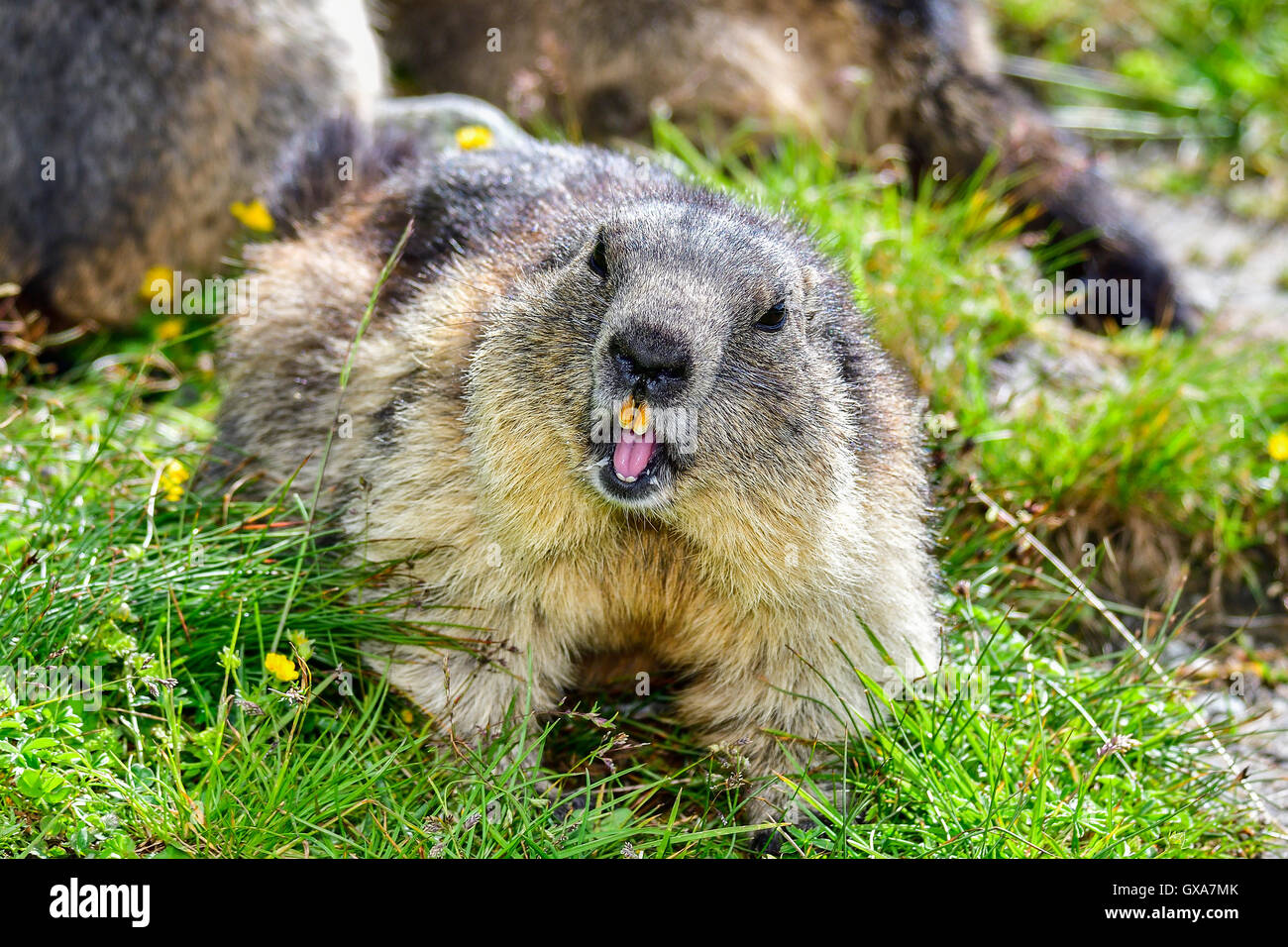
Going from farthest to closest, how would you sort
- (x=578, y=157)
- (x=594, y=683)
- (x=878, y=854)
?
(x=578, y=157), (x=594, y=683), (x=878, y=854)

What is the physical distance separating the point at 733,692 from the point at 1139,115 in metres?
6.61

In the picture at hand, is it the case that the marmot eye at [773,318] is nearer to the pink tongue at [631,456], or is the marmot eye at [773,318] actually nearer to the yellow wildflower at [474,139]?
the pink tongue at [631,456]

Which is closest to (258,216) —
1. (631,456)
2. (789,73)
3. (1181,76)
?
(631,456)

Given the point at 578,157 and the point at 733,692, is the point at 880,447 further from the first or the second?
the point at 578,157

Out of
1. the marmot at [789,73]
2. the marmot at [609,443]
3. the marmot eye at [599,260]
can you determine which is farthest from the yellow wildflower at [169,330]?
the marmot eye at [599,260]

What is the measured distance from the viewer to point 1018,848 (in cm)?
399

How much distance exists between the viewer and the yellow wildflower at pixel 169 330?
6473mm

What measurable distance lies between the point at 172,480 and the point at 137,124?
2372mm

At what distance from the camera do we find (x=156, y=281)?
6.53 m

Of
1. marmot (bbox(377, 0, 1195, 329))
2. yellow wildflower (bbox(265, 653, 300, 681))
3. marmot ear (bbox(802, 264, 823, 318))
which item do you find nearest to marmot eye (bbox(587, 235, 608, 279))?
marmot ear (bbox(802, 264, 823, 318))

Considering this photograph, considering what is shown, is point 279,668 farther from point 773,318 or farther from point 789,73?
point 789,73

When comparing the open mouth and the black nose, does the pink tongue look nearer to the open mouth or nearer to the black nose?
the open mouth

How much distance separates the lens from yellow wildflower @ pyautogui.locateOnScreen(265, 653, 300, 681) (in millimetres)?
3955
